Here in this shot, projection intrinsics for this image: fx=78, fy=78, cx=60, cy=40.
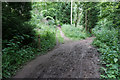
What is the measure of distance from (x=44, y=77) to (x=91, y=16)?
14714 millimetres

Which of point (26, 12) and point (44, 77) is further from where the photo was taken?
point (26, 12)

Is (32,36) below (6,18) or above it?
below

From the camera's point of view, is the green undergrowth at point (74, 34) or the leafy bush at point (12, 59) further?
the green undergrowth at point (74, 34)

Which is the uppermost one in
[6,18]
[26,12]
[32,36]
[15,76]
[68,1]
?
[68,1]

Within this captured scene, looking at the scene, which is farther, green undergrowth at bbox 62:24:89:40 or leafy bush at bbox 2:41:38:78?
green undergrowth at bbox 62:24:89:40

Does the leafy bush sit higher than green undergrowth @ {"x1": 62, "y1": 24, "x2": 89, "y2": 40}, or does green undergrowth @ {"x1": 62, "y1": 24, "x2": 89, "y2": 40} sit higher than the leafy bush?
green undergrowth @ {"x1": 62, "y1": 24, "x2": 89, "y2": 40}

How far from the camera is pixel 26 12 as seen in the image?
527cm

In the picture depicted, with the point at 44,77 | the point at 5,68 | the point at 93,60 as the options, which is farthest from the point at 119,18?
the point at 5,68

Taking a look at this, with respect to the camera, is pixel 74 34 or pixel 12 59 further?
pixel 74 34

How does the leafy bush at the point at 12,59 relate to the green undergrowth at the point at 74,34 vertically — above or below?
below

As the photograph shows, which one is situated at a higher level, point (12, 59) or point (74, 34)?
point (74, 34)

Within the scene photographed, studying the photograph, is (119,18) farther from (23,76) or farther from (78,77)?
(23,76)

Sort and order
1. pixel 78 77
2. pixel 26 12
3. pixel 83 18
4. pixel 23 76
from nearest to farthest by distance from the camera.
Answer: pixel 78 77 < pixel 23 76 < pixel 26 12 < pixel 83 18

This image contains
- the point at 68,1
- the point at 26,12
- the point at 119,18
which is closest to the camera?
the point at 119,18
